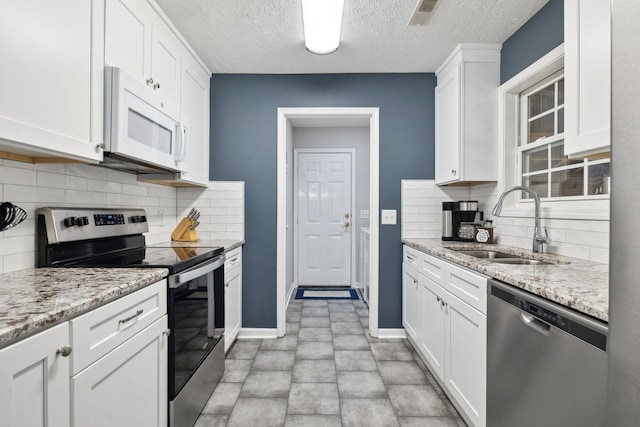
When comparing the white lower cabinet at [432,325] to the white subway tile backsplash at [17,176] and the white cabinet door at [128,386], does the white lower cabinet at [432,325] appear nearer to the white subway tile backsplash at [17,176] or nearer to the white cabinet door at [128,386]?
the white cabinet door at [128,386]

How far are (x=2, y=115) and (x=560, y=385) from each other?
184cm

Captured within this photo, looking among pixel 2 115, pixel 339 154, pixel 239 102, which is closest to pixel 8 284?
pixel 2 115

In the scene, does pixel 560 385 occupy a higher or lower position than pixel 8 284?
lower

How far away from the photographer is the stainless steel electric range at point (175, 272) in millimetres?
1395

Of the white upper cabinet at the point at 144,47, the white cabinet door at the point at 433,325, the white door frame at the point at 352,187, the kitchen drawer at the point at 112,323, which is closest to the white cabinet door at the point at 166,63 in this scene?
the white upper cabinet at the point at 144,47

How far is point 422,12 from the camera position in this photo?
188cm

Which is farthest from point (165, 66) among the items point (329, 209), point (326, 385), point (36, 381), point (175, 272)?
point (329, 209)

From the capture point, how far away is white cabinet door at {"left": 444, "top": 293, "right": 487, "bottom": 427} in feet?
4.68

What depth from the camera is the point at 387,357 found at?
2414 mm

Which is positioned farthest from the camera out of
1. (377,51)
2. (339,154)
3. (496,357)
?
(339,154)

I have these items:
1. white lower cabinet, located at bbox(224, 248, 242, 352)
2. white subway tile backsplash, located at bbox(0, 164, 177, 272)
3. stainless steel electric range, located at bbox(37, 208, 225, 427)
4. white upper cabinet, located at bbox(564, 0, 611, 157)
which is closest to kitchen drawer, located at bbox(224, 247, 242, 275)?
white lower cabinet, located at bbox(224, 248, 242, 352)

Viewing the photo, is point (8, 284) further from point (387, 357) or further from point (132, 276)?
point (387, 357)

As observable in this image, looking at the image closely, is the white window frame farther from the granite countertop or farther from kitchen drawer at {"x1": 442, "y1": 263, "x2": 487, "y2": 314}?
kitchen drawer at {"x1": 442, "y1": 263, "x2": 487, "y2": 314}

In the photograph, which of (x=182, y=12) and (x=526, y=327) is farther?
(x=182, y=12)
